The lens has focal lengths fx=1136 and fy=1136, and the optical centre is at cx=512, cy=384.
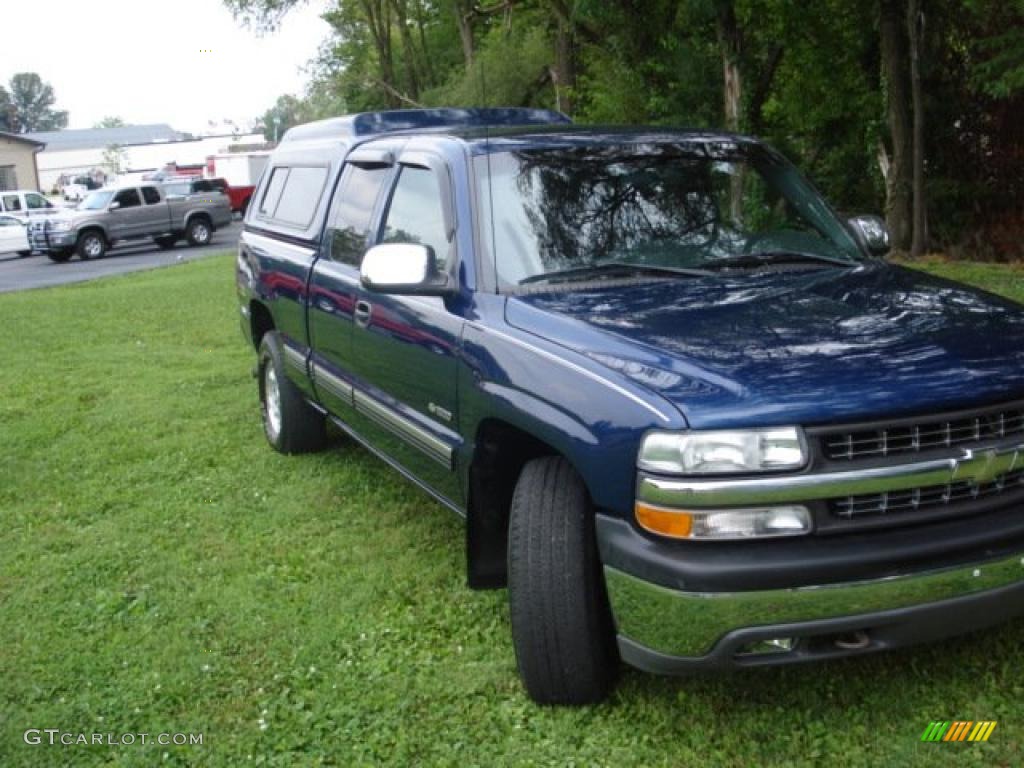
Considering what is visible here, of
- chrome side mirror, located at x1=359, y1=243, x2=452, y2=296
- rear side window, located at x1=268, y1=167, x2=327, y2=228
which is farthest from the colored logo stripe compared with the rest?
rear side window, located at x1=268, y1=167, x2=327, y2=228

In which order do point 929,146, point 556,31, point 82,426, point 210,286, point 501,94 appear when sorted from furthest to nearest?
point 501,94 → point 556,31 → point 210,286 → point 929,146 → point 82,426

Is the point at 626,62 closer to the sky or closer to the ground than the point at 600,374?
closer to the sky

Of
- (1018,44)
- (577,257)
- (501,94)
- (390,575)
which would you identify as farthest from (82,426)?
(501,94)

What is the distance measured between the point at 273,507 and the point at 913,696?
3434 mm

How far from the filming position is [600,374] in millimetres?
3217

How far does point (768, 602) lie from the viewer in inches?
115

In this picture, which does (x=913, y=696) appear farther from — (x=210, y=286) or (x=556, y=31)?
(x=556, y=31)

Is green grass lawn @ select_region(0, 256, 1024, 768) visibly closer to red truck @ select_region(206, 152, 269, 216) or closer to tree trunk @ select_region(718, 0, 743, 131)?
tree trunk @ select_region(718, 0, 743, 131)

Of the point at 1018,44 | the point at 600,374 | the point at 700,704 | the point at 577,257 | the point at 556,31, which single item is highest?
the point at 556,31

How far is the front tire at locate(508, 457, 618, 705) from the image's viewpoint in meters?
3.33

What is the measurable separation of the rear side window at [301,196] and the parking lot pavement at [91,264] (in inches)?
656

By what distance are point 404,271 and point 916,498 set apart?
1.88m

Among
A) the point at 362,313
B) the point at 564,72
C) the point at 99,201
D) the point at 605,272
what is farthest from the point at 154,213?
the point at 605,272

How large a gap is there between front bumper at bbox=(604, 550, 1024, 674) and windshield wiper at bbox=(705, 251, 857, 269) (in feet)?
4.84
